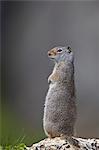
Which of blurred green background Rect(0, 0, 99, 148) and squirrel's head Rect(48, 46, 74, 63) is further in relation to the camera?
blurred green background Rect(0, 0, 99, 148)

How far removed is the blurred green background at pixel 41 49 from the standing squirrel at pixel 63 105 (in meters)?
4.19

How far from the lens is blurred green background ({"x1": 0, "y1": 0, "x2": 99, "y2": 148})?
27.7ft

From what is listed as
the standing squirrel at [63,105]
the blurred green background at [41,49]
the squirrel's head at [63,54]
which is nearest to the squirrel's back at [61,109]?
the standing squirrel at [63,105]

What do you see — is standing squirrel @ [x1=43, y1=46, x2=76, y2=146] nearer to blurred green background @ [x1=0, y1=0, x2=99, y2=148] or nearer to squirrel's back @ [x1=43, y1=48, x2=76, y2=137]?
squirrel's back @ [x1=43, y1=48, x2=76, y2=137]

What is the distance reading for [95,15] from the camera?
28.8ft

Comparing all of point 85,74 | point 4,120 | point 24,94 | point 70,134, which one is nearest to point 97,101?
point 85,74

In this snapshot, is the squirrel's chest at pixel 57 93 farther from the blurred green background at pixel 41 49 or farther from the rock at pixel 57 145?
the blurred green background at pixel 41 49

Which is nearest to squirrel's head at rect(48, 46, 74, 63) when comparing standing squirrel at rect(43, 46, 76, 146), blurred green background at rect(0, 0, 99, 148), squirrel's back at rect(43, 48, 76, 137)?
standing squirrel at rect(43, 46, 76, 146)

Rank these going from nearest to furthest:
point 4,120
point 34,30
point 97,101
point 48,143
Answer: point 48,143, point 4,120, point 97,101, point 34,30

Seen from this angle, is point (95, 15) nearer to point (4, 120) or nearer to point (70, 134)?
point (4, 120)

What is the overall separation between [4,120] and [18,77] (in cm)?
163

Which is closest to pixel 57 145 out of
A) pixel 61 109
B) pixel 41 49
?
pixel 61 109

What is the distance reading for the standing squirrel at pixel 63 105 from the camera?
3941 mm

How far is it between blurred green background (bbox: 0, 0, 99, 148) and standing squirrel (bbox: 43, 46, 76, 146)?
4188mm
